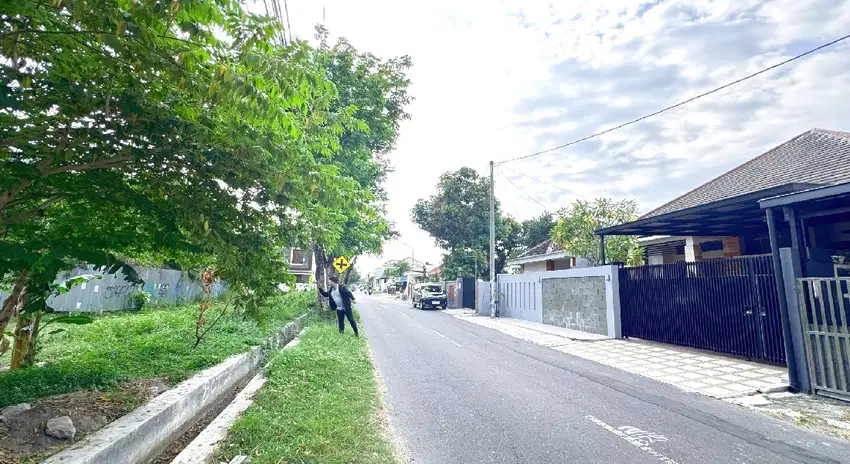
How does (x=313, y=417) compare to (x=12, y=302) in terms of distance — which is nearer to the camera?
(x=12, y=302)

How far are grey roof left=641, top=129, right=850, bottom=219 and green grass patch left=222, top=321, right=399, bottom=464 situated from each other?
8.95 metres

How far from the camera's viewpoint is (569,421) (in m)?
4.93

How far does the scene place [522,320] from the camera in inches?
761

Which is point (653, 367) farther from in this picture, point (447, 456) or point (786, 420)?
point (447, 456)

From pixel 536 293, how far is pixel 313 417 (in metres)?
14.8

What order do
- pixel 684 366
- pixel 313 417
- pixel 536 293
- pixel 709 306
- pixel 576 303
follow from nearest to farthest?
pixel 313 417 → pixel 684 366 → pixel 709 306 → pixel 576 303 → pixel 536 293

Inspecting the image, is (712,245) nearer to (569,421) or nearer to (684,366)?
(684,366)

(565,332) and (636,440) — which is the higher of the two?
(565,332)

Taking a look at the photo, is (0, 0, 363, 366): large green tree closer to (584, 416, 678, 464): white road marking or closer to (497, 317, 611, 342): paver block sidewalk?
(584, 416, 678, 464): white road marking

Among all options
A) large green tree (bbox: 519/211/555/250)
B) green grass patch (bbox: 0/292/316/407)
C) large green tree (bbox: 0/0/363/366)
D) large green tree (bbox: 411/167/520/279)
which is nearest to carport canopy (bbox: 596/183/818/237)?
large green tree (bbox: 0/0/363/366)

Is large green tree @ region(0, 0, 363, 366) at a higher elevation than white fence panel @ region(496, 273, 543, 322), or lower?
higher

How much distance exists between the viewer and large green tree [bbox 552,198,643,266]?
59.9 feet

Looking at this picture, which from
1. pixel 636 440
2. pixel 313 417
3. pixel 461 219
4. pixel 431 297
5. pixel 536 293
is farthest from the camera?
pixel 461 219

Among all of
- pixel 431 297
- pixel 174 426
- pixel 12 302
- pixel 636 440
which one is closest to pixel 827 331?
pixel 636 440
